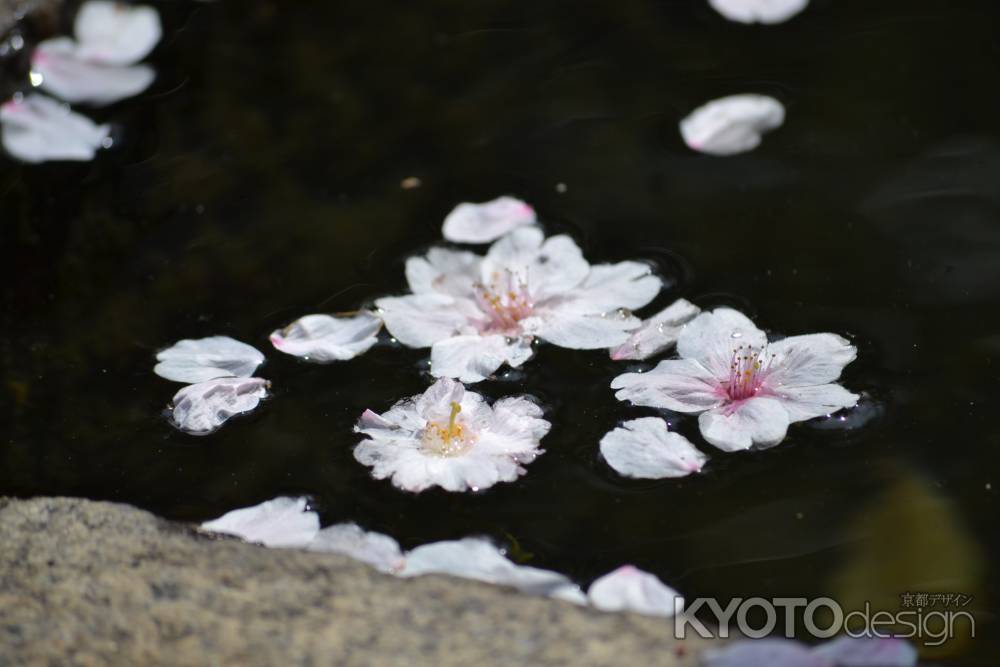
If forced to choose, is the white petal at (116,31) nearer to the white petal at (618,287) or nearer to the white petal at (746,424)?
the white petal at (618,287)

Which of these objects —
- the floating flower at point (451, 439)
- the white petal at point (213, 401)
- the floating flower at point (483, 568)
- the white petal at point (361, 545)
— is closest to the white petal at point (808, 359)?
the floating flower at point (451, 439)

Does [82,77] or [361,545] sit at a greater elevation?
[82,77]

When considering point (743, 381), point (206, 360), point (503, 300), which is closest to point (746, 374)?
point (743, 381)

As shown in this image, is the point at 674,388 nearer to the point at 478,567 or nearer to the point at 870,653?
the point at 478,567

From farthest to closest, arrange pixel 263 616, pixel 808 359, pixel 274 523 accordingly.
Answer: pixel 808 359
pixel 274 523
pixel 263 616

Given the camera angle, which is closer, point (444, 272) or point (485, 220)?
point (444, 272)

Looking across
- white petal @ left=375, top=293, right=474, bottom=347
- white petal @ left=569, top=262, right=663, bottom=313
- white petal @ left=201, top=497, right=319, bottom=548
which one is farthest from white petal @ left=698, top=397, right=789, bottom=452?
white petal @ left=201, top=497, right=319, bottom=548

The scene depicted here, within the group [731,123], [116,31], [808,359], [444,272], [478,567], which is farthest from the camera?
[116,31]

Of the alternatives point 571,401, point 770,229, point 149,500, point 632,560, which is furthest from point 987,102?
point 149,500
